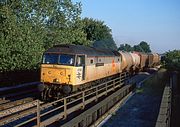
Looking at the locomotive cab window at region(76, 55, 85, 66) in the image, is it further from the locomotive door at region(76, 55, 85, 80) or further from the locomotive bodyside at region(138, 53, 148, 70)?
the locomotive bodyside at region(138, 53, 148, 70)

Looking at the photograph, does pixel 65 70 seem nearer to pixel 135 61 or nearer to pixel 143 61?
pixel 135 61

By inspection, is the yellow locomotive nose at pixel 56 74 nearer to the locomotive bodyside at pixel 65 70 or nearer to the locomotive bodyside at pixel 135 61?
the locomotive bodyside at pixel 65 70

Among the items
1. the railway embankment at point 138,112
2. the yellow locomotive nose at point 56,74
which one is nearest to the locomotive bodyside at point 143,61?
the railway embankment at point 138,112

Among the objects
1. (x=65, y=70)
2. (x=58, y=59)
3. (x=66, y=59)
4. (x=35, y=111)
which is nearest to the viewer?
(x=35, y=111)

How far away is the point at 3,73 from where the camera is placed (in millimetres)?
27000

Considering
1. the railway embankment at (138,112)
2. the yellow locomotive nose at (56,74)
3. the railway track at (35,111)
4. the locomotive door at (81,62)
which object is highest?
the locomotive door at (81,62)

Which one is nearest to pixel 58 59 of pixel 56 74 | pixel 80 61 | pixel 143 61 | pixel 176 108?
pixel 56 74

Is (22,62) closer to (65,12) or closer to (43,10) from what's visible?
(43,10)

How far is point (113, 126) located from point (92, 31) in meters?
59.8

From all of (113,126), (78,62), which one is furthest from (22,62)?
(113,126)

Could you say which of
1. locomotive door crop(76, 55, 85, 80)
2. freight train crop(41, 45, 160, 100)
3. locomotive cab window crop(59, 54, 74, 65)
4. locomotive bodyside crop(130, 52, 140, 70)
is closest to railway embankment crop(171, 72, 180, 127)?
freight train crop(41, 45, 160, 100)

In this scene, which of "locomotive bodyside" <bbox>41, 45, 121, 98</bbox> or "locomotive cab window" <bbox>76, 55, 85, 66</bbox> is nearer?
"locomotive bodyside" <bbox>41, 45, 121, 98</bbox>

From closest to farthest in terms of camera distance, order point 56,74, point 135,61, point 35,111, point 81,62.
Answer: point 35,111, point 56,74, point 81,62, point 135,61

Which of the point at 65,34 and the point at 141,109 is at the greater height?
the point at 65,34
